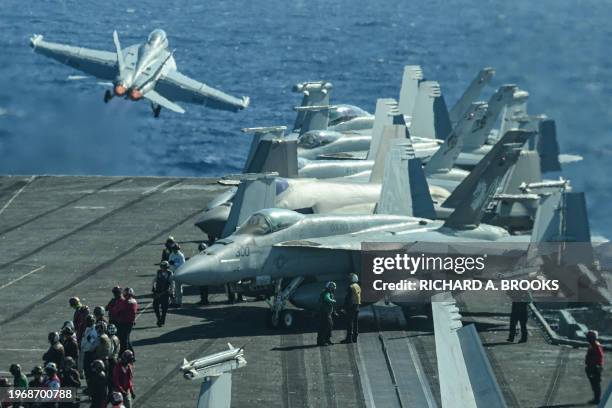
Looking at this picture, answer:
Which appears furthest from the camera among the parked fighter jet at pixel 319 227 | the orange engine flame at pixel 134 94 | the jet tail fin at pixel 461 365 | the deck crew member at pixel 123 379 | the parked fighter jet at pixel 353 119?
the orange engine flame at pixel 134 94

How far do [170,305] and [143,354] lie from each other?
5.09 meters

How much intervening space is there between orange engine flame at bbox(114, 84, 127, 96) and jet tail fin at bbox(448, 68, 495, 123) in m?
15.7

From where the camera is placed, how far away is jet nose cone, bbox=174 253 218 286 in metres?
32.8

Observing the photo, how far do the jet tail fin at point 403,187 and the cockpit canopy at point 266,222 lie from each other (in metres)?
5.42

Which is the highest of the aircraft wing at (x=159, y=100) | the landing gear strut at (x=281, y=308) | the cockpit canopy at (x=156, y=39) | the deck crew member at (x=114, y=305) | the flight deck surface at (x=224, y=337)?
the cockpit canopy at (x=156, y=39)

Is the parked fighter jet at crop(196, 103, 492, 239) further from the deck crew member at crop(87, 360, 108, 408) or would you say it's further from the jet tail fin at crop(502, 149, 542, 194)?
the deck crew member at crop(87, 360, 108, 408)

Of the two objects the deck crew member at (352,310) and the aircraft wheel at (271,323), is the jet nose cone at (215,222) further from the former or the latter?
the deck crew member at (352,310)

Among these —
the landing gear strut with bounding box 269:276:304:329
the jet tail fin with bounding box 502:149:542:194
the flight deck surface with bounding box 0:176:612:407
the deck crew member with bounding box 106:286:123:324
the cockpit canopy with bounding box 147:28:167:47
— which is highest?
the cockpit canopy with bounding box 147:28:167:47

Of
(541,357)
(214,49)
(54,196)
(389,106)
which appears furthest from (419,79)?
(214,49)

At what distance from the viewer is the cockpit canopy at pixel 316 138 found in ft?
182

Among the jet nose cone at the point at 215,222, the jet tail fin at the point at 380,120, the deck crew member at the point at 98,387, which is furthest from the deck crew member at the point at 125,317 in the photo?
the jet tail fin at the point at 380,120

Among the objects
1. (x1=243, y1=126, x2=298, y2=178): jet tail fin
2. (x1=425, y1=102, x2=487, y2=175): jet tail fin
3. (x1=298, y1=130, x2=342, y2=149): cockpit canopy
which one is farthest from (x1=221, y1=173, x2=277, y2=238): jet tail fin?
(x1=298, y1=130, x2=342, y2=149): cockpit canopy

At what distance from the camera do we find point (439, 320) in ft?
39.6

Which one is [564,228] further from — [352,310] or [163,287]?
[163,287]
